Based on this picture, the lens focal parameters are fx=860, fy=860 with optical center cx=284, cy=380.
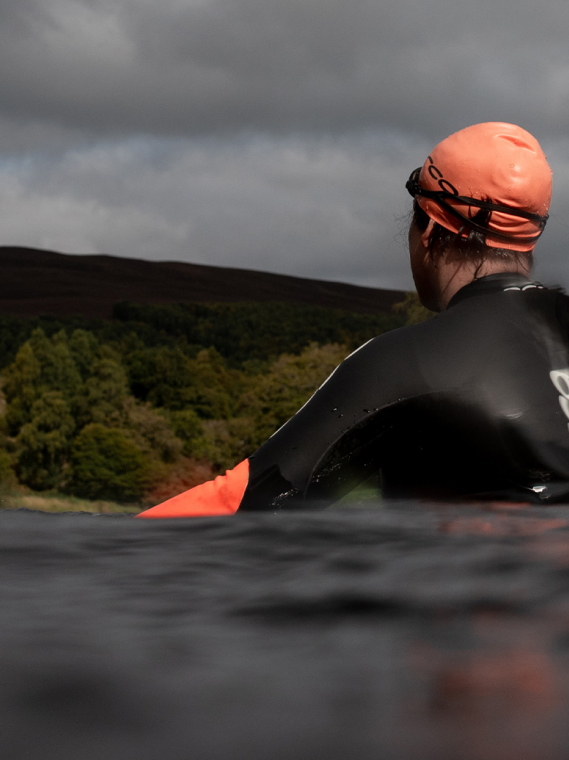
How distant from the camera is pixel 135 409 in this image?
70250 millimetres

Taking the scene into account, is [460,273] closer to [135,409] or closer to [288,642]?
[288,642]

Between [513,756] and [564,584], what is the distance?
2.68 ft

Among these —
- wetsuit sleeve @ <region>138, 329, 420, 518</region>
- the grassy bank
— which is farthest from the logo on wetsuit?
the grassy bank

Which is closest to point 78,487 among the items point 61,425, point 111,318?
point 61,425

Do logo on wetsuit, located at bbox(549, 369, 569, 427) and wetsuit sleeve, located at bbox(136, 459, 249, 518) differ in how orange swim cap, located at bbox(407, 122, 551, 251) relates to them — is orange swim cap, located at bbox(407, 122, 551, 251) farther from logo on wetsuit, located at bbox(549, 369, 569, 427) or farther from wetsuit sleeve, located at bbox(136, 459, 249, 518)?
wetsuit sleeve, located at bbox(136, 459, 249, 518)

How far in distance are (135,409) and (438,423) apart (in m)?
68.7

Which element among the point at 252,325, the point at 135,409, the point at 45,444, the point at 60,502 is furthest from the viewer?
the point at 252,325

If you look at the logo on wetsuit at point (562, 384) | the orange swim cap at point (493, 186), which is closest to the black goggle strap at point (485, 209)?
the orange swim cap at point (493, 186)

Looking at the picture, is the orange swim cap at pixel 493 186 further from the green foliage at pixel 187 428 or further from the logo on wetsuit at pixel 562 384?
the green foliage at pixel 187 428

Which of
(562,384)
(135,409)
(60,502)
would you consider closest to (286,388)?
(60,502)

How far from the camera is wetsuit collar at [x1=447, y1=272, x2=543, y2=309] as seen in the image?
3.04 metres

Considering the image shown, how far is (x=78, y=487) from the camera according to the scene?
65.7 metres

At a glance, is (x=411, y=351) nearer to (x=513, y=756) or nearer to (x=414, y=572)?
(x=414, y=572)

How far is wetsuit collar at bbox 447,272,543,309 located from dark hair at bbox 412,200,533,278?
3.3 inches
